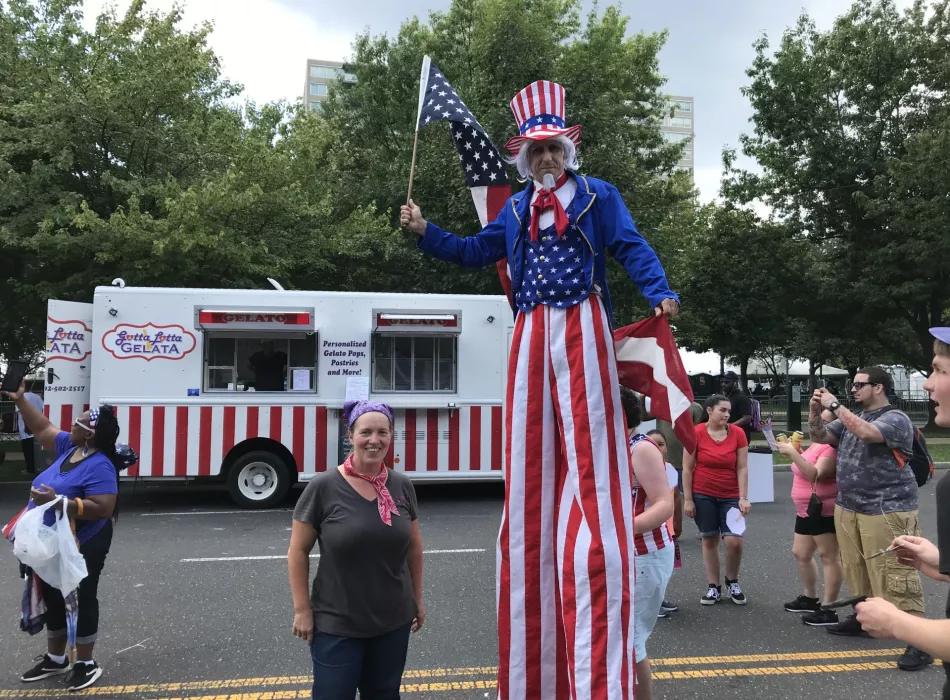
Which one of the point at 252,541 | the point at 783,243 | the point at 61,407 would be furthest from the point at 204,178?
the point at 783,243

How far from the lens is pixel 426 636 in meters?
4.64

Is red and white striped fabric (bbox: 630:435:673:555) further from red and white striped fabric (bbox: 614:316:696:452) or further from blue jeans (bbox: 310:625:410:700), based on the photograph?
blue jeans (bbox: 310:625:410:700)

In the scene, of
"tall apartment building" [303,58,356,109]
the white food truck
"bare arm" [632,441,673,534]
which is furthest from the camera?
"tall apartment building" [303,58,356,109]

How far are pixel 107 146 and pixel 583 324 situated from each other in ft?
35.8

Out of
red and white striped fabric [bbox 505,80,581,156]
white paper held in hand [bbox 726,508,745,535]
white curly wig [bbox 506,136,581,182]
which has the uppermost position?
red and white striped fabric [bbox 505,80,581,156]

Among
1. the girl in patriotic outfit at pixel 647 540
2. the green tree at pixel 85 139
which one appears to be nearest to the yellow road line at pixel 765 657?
the girl in patriotic outfit at pixel 647 540

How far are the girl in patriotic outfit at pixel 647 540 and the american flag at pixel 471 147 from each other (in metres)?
1.02

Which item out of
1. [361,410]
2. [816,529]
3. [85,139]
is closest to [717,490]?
[816,529]

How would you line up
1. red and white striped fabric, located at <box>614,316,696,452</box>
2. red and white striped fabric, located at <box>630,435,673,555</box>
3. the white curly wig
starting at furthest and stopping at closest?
red and white striped fabric, located at <box>630,435,673,555</box> < the white curly wig < red and white striped fabric, located at <box>614,316,696,452</box>

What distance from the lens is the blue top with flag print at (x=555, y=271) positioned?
275 cm

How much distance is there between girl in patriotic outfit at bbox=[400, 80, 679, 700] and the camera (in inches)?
99.8

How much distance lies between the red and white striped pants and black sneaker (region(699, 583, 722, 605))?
3.07 m

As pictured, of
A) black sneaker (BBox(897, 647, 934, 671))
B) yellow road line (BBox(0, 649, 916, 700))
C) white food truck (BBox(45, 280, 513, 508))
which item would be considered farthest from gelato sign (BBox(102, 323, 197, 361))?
black sneaker (BBox(897, 647, 934, 671))

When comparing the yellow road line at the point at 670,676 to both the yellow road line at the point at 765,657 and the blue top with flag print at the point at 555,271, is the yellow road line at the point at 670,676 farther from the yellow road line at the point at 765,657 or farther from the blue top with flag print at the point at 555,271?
the blue top with flag print at the point at 555,271
